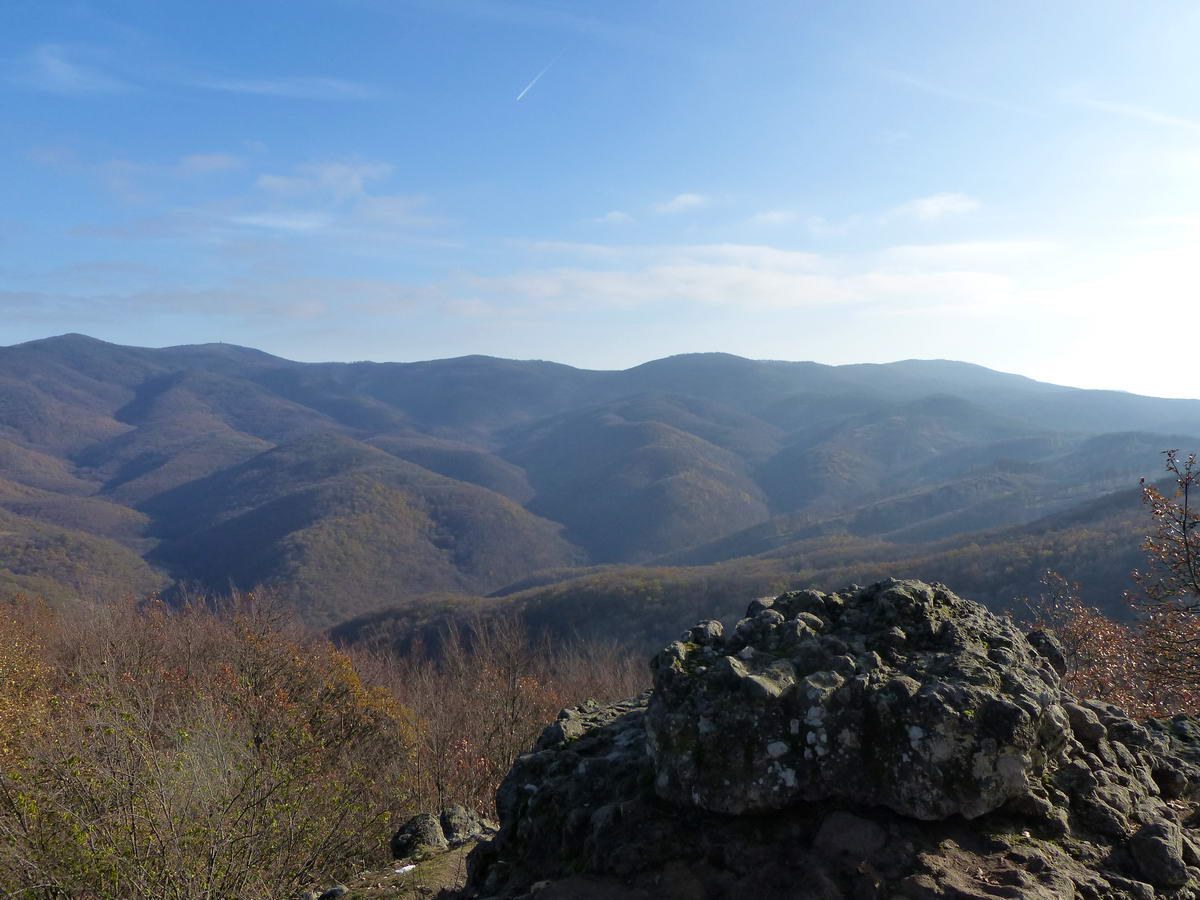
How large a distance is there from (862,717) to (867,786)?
46 cm

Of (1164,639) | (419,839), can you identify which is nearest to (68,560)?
(419,839)

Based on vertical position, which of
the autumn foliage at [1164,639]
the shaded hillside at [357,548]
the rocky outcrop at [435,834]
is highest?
the autumn foliage at [1164,639]

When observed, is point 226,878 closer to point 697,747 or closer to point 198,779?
point 198,779

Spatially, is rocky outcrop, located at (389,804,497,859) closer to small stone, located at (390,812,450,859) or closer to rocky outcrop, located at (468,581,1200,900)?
small stone, located at (390,812,450,859)

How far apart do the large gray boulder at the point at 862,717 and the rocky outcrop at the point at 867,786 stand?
13mm

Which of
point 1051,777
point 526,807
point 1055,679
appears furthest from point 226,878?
point 1055,679

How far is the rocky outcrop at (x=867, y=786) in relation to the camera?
16.8 feet

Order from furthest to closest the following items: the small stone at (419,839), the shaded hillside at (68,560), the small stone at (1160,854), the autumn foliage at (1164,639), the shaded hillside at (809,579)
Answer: the shaded hillside at (68,560)
the shaded hillside at (809,579)
the autumn foliage at (1164,639)
the small stone at (419,839)
the small stone at (1160,854)

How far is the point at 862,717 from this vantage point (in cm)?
557

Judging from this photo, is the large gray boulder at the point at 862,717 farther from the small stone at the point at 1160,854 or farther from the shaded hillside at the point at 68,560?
the shaded hillside at the point at 68,560

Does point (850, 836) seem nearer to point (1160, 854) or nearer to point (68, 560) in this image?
point (1160, 854)

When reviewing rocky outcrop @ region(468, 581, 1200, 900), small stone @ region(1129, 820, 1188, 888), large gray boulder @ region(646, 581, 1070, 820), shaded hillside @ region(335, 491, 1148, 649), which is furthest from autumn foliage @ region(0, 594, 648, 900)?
shaded hillside @ region(335, 491, 1148, 649)

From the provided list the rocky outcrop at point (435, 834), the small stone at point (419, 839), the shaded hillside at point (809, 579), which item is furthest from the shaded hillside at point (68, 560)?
the small stone at point (419, 839)

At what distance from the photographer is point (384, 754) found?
77.7 ft
